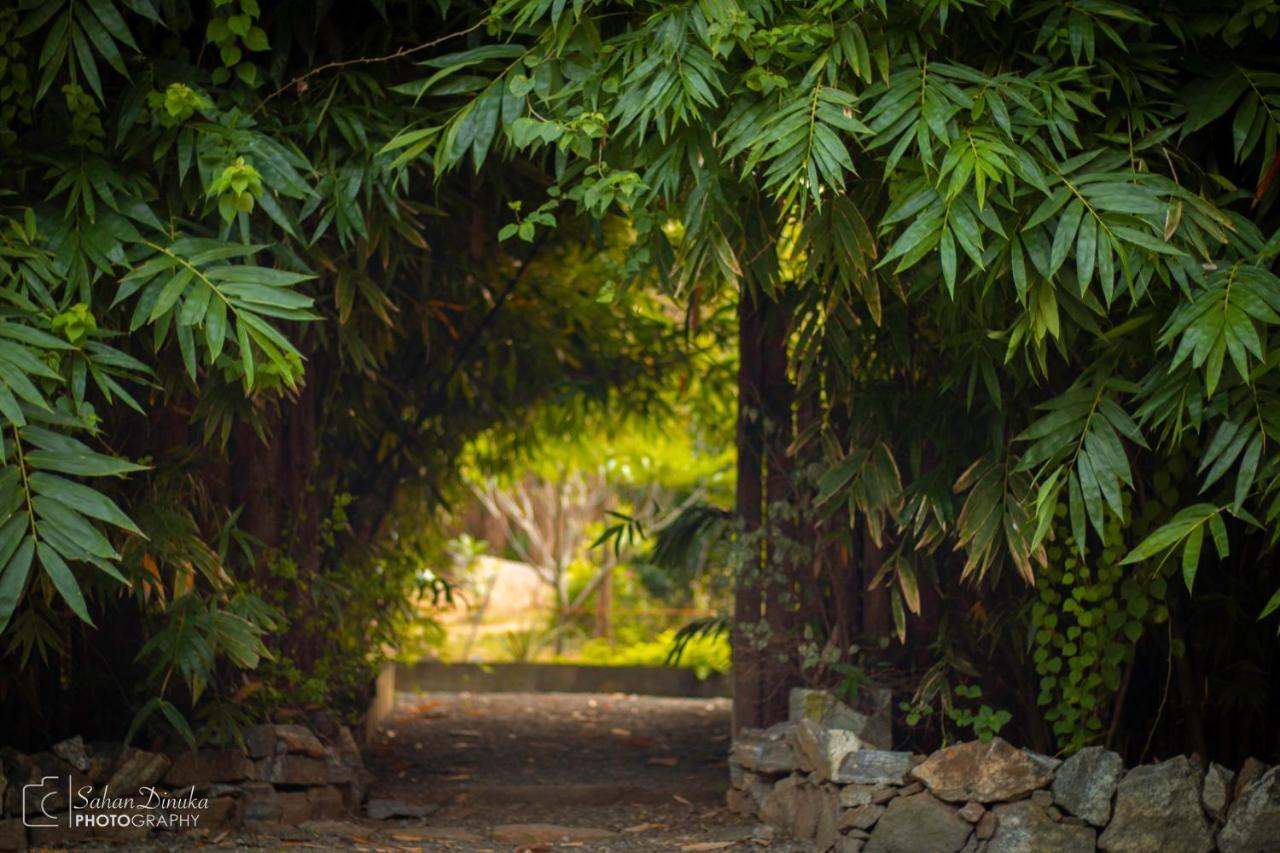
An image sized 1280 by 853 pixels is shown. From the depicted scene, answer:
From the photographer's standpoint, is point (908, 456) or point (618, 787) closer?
point (908, 456)

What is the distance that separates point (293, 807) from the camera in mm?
4121

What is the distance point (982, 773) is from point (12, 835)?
2.55 metres

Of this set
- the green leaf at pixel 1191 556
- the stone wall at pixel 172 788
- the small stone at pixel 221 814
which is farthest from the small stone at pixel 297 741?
the green leaf at pixel 1191 556

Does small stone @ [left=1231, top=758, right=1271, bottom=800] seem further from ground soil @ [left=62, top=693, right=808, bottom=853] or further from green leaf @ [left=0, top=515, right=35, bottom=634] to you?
green leaf @ [left=0, top=515, right=35, bottom=634]

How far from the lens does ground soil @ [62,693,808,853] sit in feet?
13.4

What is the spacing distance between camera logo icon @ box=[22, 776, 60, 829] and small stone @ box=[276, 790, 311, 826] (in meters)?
0.66

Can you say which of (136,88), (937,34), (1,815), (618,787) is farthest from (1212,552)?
(1,815)

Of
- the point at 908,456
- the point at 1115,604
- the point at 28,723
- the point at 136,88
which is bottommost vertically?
the point at 28,723

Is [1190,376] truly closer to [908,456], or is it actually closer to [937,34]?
[937,34]

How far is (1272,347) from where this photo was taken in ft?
9.04

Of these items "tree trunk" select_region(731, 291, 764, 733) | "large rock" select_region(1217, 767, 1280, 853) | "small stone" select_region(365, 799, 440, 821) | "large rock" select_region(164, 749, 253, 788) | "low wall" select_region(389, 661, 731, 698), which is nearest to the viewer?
"large rock" select_region(1217, 767, 1280, 853)

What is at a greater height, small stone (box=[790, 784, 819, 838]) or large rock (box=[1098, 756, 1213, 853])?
large rock (box=[1098, 756, 1213, 853])

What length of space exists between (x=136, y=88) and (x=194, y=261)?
21.9 inches

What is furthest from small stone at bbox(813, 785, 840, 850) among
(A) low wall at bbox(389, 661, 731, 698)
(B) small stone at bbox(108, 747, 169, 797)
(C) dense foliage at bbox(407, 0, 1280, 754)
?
(A) low wall at bbox(389, 661, 731, 698)
